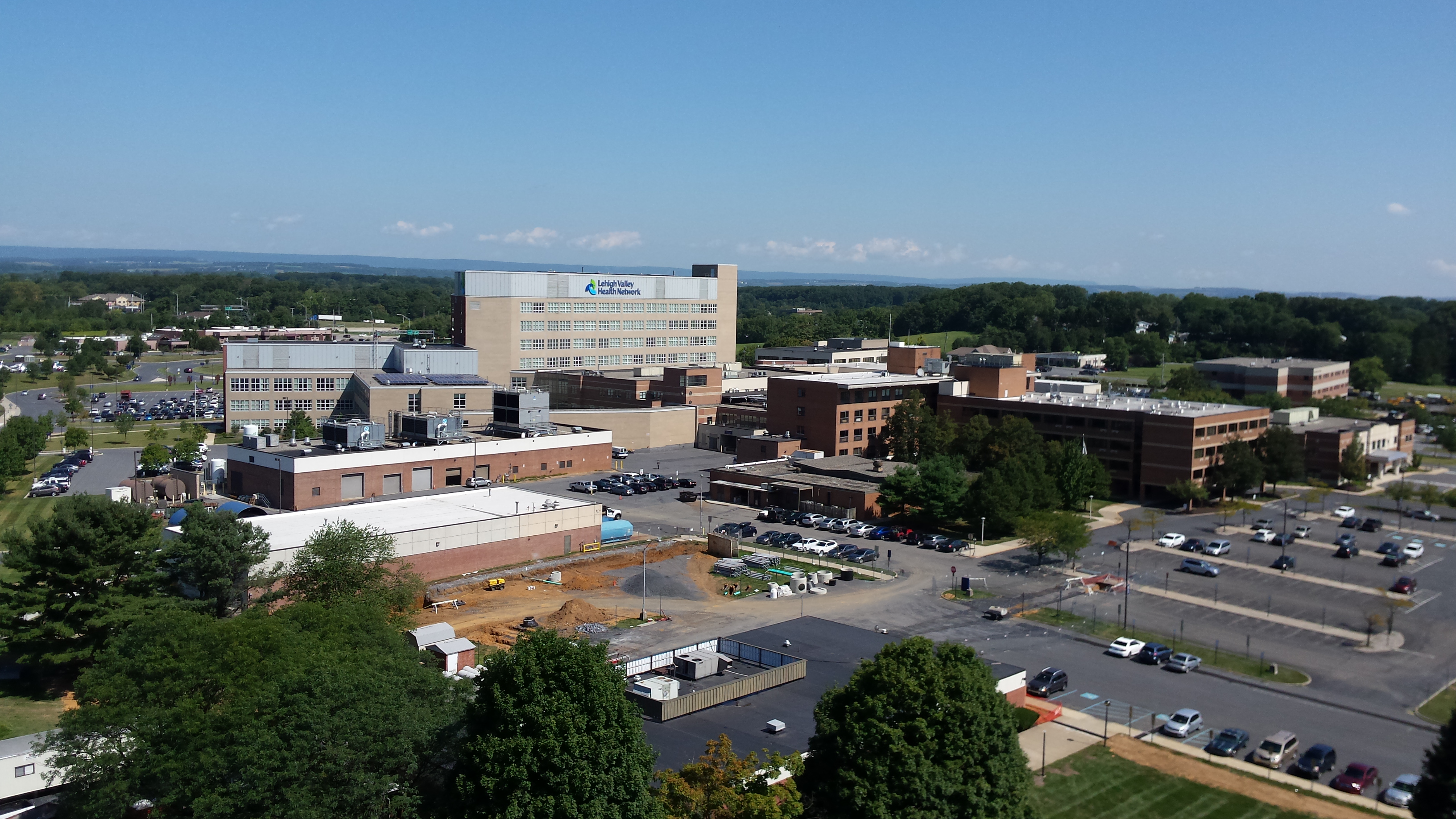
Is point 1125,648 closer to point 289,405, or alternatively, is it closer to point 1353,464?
point 1353,464

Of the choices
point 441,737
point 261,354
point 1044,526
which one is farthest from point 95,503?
point 261,354

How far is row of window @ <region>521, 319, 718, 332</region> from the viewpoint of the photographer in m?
107

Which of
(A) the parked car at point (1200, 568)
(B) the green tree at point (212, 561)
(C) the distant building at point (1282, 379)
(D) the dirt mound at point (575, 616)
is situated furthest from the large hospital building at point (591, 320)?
(A) the parked car at point (1200, 568)

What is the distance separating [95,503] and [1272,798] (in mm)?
37678

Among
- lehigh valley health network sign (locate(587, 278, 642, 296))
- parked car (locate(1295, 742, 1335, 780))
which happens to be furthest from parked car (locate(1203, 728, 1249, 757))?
lehigh valley health network sign (locate(587, 278, 642, 296))

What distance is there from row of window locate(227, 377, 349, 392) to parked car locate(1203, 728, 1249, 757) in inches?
3103

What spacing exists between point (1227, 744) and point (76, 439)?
8265 centimetres

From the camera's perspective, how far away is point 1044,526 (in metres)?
51.8

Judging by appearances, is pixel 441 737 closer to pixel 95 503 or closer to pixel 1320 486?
pixel 95 503

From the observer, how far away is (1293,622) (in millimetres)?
44781

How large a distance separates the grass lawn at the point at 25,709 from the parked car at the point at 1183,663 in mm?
36995

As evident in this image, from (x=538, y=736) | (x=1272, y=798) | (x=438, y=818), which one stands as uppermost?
(x=538, y=736)

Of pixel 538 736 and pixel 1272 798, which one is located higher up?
pixel 538 736

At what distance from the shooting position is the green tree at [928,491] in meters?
58.8
